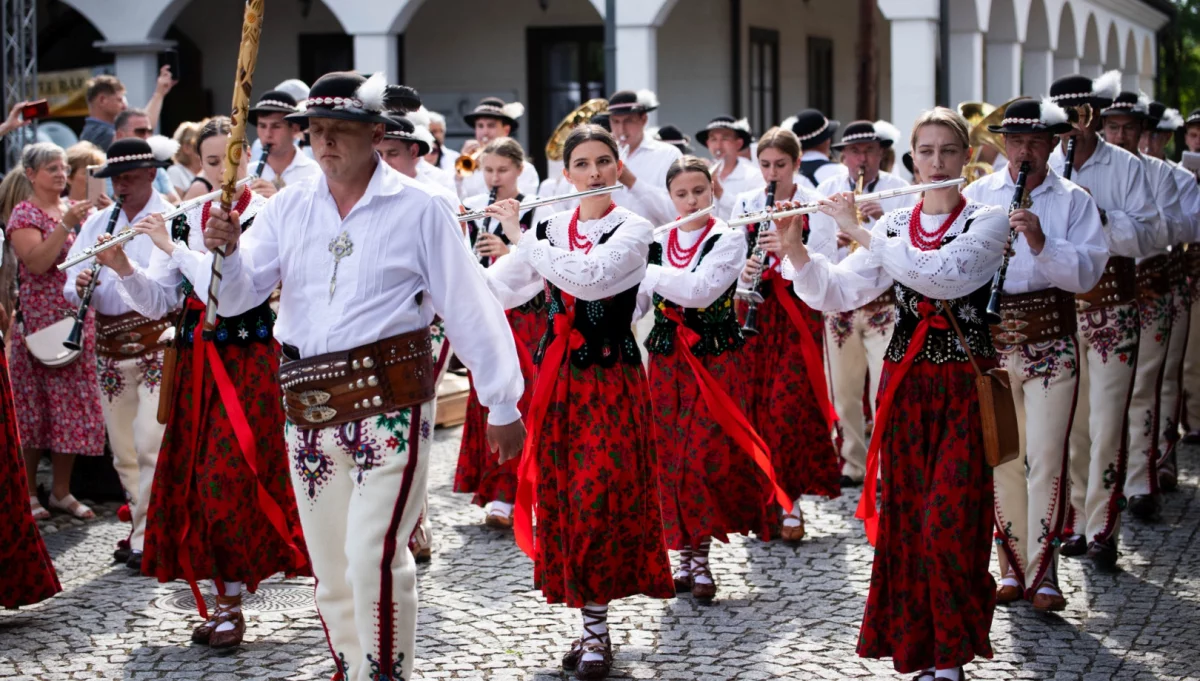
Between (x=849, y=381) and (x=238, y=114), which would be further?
(x=849, y=381)

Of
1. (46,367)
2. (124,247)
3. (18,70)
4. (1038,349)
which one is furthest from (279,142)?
(18,70)

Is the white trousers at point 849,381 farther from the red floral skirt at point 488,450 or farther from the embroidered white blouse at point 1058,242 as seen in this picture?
the embroidered white blouse at point 1058,242

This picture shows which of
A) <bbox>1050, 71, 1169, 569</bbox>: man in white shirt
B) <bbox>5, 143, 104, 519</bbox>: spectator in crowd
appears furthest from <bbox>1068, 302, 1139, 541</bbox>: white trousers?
<bbox>5, 143, 104, 519</bbox>: spectator in crowd

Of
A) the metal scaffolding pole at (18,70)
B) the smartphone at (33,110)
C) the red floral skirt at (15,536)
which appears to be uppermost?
A: the metal scaffolding pole at (18,70)

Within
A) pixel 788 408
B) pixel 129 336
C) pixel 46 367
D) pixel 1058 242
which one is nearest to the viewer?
pixel 1058 242

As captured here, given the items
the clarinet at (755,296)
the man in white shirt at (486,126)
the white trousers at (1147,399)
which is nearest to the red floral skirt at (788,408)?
the clarinet at (755,296)

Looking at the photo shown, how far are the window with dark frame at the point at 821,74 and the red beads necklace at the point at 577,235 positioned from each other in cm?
1763

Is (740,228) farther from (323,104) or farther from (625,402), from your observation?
(323,104)

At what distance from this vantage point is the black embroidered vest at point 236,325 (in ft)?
20.4

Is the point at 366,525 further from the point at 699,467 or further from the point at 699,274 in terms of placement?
the point at 699,467

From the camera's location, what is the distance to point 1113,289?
7.21 meters

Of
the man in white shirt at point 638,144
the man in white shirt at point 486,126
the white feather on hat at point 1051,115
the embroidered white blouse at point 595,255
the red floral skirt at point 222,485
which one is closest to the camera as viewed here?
the embroidered white blouse at point 595,255

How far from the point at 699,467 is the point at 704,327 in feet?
2.13

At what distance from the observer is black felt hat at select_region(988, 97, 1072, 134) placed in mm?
6023
